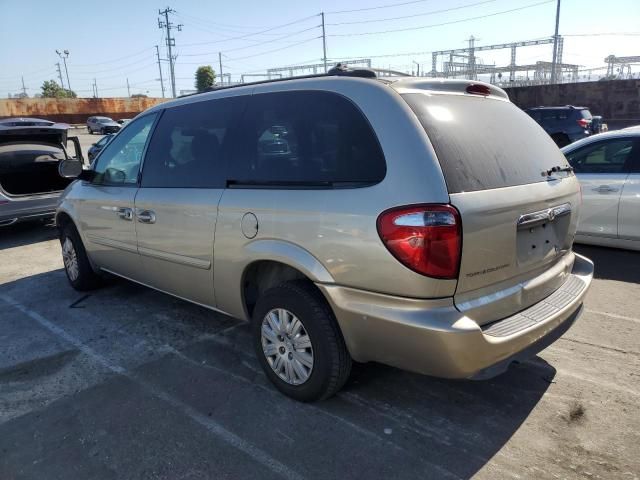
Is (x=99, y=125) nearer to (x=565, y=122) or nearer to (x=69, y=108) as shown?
(x=69, y=108)

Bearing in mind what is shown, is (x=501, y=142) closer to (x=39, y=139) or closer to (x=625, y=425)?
(x=625, y=425)

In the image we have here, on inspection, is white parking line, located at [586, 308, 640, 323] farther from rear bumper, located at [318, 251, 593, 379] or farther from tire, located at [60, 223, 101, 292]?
tire, located at [60, 223, 101, 292]

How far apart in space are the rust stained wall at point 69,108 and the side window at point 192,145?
39.8m

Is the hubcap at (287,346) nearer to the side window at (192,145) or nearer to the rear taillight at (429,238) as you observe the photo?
the rear taillight at (429,238)

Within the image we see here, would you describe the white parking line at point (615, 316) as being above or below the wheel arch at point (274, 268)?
below

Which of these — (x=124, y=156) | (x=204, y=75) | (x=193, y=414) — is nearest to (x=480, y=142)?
(x=193, y=414)

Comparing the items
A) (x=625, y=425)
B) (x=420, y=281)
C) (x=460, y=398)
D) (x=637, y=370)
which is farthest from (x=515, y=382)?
(x=420, y=281)

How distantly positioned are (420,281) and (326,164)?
2.87 ft

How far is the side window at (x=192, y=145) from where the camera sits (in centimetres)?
343

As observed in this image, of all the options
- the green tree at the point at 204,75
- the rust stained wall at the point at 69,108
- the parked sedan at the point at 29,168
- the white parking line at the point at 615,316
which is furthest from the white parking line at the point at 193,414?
the green tree at the point at 204,75

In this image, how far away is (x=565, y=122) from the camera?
16656 millimetres

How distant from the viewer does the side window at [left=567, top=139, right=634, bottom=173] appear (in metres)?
5.56

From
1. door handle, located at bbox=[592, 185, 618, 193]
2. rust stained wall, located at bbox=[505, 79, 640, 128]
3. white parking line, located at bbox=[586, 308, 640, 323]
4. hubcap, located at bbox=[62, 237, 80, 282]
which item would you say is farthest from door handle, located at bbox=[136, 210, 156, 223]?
rust stained wall, located at bbox=[505, 79, 640, 128]

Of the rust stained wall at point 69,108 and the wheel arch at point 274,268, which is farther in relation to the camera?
the rust stained wall at point 69,108
